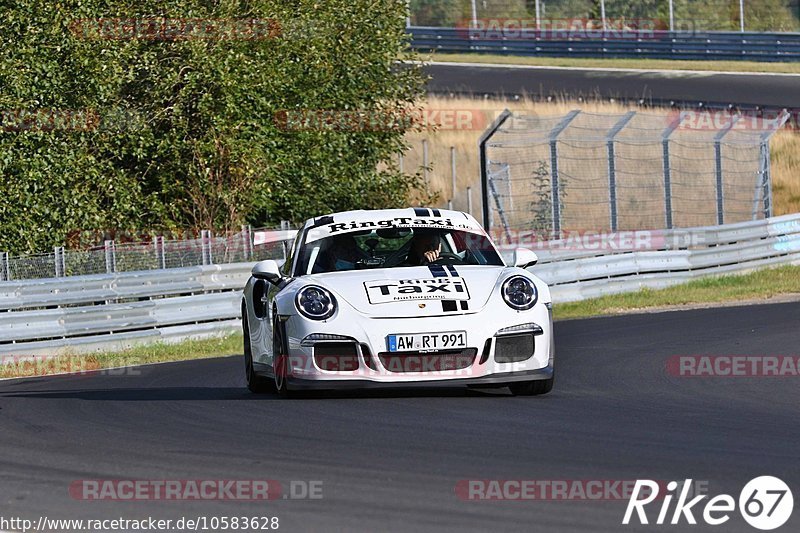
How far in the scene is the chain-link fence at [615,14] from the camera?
1853 inches

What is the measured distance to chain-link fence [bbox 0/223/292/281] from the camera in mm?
17328

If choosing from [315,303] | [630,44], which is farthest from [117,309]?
[630,44]

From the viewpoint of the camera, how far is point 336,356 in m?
9.38

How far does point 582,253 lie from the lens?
21.4 m

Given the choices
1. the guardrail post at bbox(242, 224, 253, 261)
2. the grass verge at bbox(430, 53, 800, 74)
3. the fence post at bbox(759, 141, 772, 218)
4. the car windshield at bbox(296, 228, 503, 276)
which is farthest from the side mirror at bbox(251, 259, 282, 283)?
the grass verge at bbox(430, 53, 800, 74)

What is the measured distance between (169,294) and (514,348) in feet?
29.9

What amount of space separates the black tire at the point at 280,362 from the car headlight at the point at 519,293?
1461 millimetres

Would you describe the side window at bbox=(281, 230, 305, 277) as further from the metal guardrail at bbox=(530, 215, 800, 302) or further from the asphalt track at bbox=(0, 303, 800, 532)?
the metal guardrail at bbox=(530, 215, 800, 302)

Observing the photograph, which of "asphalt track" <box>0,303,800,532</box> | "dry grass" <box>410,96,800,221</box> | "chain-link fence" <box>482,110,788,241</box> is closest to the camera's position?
"asphalt track" <box>0,303,800,532</box>

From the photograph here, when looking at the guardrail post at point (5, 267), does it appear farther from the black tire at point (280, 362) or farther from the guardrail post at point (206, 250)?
the black tire at point (280, 362)

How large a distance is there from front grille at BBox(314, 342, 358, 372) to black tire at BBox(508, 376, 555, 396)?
111 centimetres

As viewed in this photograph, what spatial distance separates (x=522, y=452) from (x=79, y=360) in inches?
392

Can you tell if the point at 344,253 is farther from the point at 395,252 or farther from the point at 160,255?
the point at 160,255

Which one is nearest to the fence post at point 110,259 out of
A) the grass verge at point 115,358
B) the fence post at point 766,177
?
the grass verge at point 115,358
